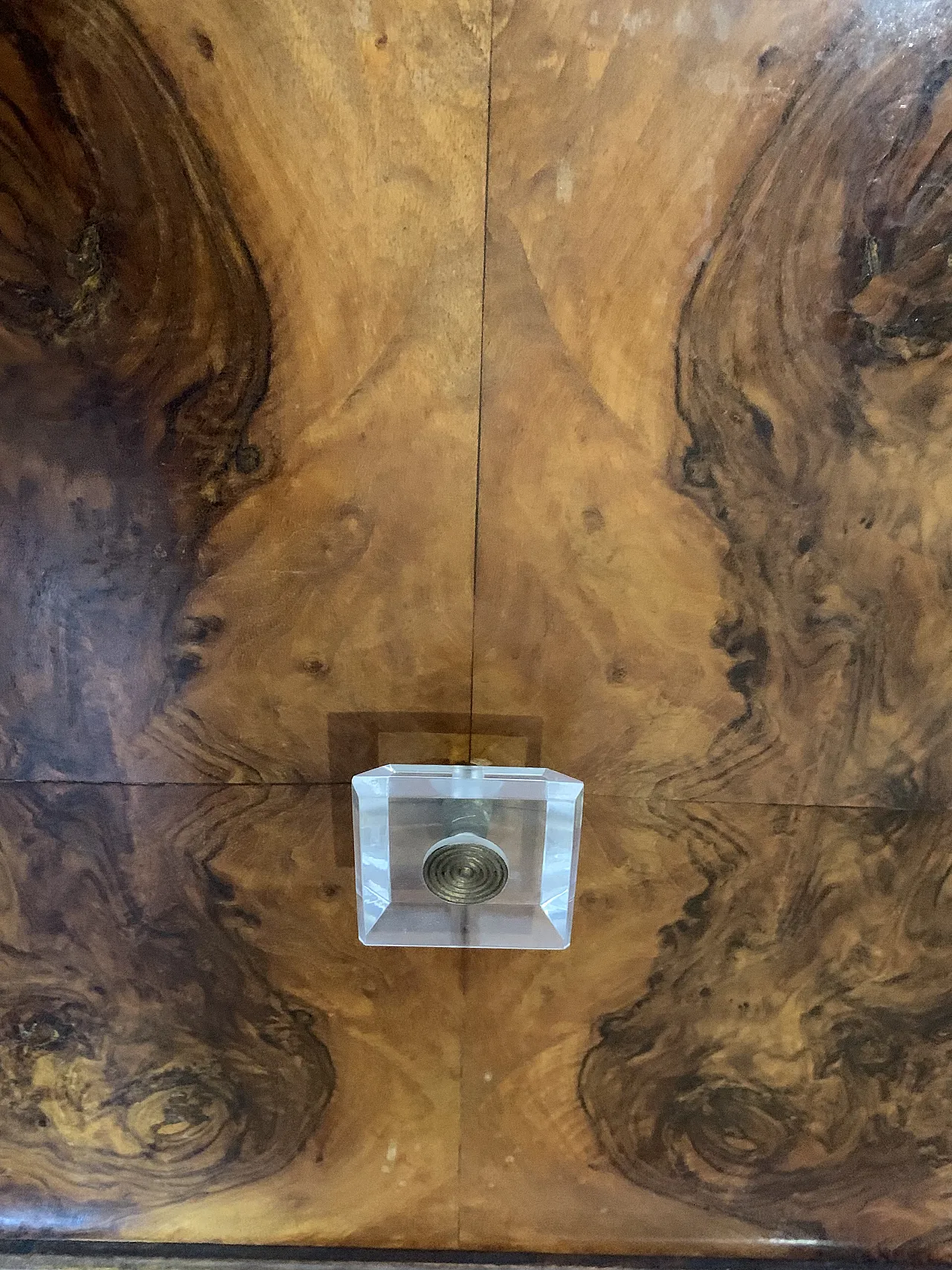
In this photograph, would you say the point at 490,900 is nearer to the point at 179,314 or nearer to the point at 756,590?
the point at 756,590

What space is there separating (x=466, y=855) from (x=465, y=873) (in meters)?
0.02

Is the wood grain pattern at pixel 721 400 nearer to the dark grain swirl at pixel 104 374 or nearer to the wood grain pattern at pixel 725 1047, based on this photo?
the wood grain pattern at pixel 725 1047

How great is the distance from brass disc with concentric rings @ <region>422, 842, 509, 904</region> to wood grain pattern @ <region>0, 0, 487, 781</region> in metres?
0.16

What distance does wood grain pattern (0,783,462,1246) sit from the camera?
0.88 meters

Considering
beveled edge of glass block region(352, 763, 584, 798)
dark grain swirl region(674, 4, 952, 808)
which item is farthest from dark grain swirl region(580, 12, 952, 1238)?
beveled edge of glass block region(352, 763, 584, 798)

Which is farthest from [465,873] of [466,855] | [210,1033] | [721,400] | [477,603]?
[721,400]

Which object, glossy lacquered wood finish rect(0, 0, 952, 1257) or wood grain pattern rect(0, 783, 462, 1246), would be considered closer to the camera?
glossy lacquered wood finish rect(0, 0, 952, 1257)

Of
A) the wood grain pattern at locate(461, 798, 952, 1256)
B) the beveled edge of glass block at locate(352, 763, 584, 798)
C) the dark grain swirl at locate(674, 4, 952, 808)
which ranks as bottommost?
the wood grain pattern at locate(461, 798, 952, 1256)

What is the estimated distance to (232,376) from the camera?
0.76 meters

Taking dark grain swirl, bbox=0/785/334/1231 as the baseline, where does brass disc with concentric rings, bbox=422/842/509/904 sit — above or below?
above

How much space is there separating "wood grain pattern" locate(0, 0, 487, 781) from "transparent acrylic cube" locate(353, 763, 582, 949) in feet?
0.37

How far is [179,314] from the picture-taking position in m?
0.76

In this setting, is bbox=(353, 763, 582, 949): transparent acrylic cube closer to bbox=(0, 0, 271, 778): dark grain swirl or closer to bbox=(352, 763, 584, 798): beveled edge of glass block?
bbox=(352, 763, 584, 798): beveled edge of glass block

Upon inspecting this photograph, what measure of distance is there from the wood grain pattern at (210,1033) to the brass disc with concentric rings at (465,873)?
157mm
